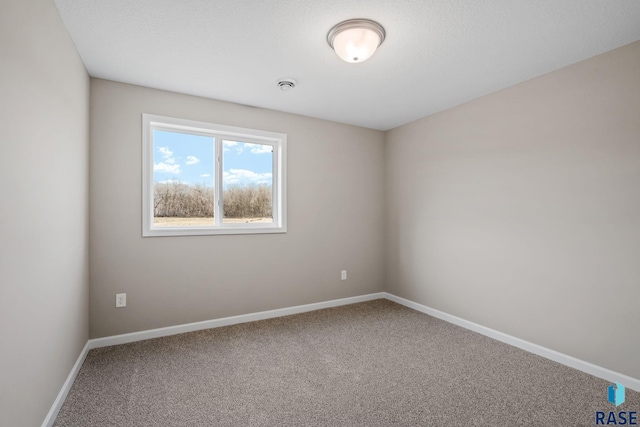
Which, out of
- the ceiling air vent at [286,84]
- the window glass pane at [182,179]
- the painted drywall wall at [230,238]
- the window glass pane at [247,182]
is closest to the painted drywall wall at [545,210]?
the painted drywall wall at [230,238]

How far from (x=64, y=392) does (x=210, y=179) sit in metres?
2.12

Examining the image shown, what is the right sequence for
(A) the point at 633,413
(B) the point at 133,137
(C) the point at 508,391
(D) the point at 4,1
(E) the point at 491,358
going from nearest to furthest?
1. (D) the point at 4,1
2. (A) the point at 633,413
3. (C) the point at 508,391
4. (E) the point at 491,358
5. (B) the point at 133,137

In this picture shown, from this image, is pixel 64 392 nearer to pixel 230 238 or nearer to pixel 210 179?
pixel 230 238

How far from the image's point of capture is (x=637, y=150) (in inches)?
84.8

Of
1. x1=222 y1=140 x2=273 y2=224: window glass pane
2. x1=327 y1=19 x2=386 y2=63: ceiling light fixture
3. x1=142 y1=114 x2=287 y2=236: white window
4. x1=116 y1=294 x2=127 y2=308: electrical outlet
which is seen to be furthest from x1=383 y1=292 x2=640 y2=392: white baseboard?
x1=116 y1=294 x2=127 y2=308: electrical outlet

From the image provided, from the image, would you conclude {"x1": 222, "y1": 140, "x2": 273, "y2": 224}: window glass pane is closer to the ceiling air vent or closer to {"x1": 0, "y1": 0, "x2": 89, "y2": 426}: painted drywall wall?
the ceiling air vent

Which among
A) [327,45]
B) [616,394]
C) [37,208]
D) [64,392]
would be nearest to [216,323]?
[64,392]

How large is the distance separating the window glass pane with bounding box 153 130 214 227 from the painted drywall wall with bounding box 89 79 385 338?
0.69 ft

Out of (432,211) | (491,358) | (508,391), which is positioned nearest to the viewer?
(508,391)

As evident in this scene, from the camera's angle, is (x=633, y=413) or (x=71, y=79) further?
(x=71, y=79)

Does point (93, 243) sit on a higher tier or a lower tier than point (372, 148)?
lower

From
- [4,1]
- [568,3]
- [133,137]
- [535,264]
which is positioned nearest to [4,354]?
[4,1]

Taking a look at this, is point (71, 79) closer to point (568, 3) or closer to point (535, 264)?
point (568, 3)

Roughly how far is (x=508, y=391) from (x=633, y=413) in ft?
2.17
